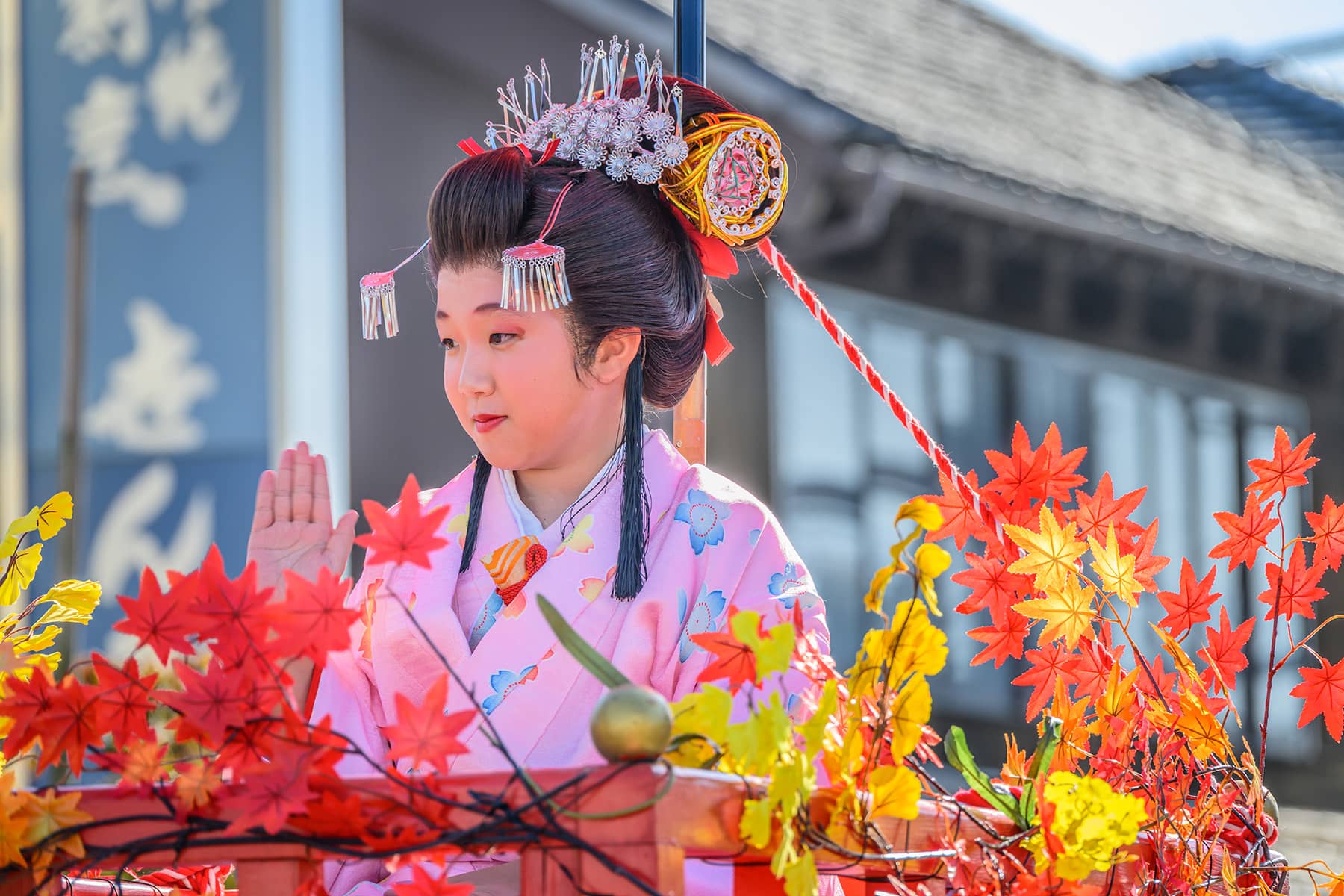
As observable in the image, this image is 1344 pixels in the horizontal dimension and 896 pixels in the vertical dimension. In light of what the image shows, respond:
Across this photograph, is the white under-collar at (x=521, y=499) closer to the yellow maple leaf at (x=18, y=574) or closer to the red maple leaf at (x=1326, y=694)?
the yellow maple leaf at (x=18, y=574)

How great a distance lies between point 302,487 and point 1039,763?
2.84ft

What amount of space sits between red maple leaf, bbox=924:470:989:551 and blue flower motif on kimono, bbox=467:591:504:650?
516mm

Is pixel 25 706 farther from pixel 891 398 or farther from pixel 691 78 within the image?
pixel 691 78

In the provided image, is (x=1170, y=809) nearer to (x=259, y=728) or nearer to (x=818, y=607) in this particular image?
(x=818, y=607)

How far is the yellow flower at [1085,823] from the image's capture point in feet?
3.60

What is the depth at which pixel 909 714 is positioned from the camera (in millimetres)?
1042

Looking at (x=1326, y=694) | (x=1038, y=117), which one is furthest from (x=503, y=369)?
(x=1038, y=117)

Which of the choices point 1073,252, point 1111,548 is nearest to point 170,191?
point 1073,252

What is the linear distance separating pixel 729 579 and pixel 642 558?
0.11m

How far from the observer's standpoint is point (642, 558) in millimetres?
1735

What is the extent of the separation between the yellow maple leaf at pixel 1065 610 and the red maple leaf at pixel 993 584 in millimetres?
112

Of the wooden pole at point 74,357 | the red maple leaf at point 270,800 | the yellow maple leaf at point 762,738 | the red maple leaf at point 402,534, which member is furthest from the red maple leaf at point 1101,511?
the wooden pole at point 74,357

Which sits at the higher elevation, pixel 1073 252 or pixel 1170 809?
pixel 1073 252

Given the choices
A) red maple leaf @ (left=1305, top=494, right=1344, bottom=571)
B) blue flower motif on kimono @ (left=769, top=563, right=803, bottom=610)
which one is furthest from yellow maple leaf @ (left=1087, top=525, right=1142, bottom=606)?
blue flower motif on kimono @ (left=769, top=563, right=803, bottom=610)
